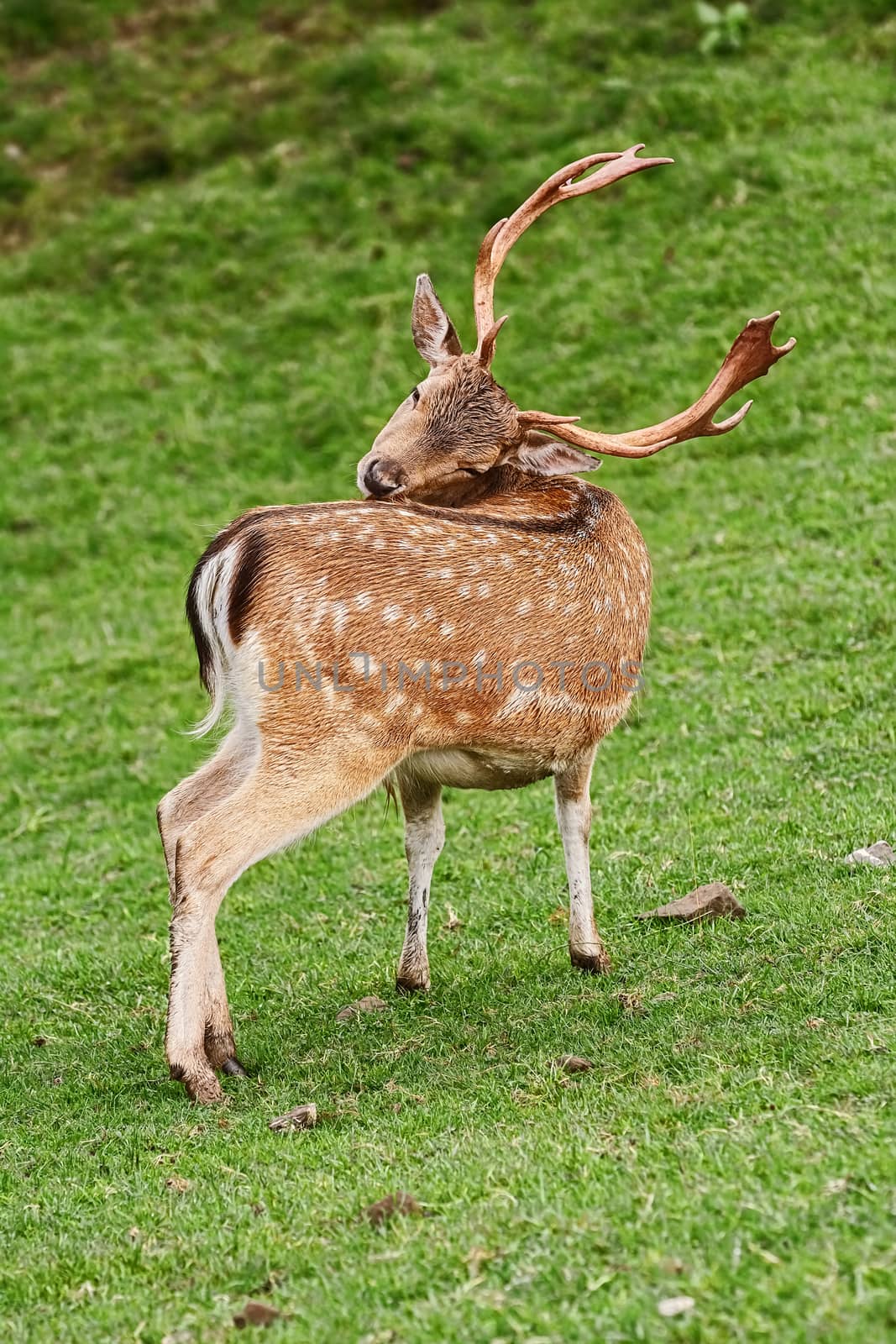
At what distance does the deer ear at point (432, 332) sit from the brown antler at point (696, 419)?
0.54 meters

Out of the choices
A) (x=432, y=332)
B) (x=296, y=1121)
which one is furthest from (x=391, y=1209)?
(x=432, y=332)

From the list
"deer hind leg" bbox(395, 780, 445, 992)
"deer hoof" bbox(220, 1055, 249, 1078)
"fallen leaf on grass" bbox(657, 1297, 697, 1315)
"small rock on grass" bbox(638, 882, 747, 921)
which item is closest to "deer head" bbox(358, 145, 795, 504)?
"deer hind leg" bbox(395, 780, 445, 992)

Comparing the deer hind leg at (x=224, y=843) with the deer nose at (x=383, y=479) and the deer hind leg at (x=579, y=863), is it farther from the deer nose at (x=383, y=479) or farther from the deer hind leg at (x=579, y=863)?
the deer nose at (x=383, y=479)

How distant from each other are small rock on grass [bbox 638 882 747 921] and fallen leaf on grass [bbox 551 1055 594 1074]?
1.29m

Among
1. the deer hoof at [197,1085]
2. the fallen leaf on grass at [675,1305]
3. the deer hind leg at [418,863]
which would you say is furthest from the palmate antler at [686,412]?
the fallen leaf on grass at [675,1305]

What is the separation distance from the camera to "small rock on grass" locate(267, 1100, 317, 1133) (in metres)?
5.00

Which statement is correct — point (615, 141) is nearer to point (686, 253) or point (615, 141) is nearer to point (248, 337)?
point (686, 253)

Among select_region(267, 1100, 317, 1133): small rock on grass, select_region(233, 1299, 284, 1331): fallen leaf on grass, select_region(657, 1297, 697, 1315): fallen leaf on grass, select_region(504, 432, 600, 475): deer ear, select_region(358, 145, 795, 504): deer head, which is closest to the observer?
select_region(657, 1297, 697, 1315): fallen leaf on grass

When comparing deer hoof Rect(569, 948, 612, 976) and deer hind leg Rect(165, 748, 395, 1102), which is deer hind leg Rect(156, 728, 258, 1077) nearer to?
deer hind leg Rect(165, 748, 395, 1102)

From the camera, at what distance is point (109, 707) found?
10.4m

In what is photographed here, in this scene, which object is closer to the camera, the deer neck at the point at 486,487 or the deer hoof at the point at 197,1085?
the deer hoof at the point at 197,1085

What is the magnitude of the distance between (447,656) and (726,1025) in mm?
1550

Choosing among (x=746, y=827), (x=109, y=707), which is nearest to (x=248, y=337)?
(x=109, y=707)

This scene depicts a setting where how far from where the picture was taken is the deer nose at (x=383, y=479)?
627 cm
